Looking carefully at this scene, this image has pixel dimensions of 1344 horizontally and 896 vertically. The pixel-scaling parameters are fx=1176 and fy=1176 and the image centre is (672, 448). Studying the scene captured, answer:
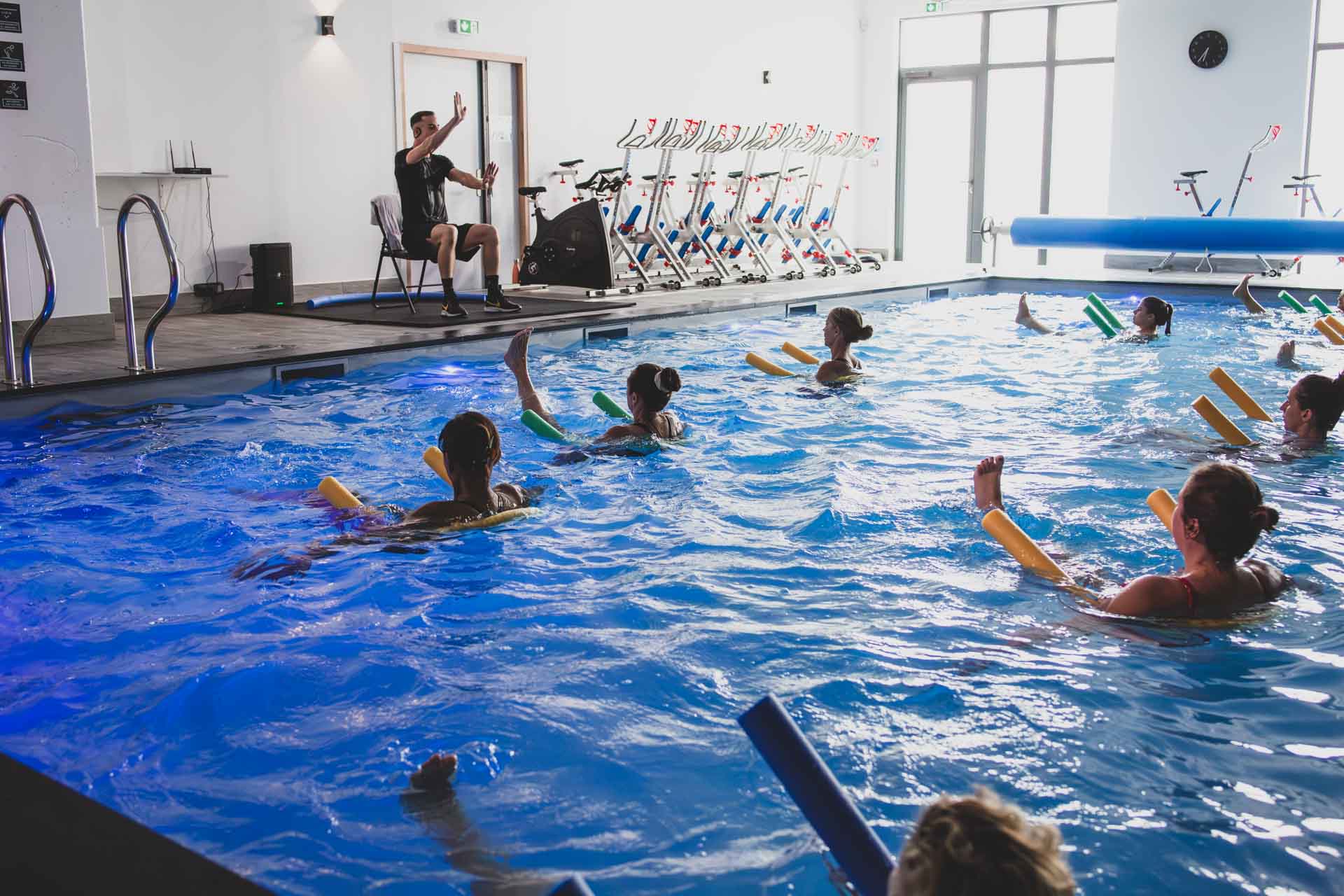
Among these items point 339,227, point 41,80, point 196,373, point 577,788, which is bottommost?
point 577,788

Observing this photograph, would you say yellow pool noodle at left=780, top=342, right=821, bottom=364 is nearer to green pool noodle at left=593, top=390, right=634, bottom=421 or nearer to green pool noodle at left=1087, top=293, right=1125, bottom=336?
green pool noodle at left=593, top=390, right=634, bottom=421

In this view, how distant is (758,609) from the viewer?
11.9ft

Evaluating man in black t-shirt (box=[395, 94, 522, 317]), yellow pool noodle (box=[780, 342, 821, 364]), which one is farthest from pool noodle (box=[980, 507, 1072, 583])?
man in black t-shirt (box=[395, 94, 522, 317])

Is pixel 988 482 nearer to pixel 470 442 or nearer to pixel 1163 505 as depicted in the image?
pixel 1163 505

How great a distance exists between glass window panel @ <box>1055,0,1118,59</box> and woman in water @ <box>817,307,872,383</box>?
11.2 m

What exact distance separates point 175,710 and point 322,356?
191 inches

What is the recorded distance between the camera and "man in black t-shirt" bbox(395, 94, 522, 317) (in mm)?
9109

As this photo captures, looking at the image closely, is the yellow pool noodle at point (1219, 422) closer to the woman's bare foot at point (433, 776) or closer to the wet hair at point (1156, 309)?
the wet hair at point (1156, 309)

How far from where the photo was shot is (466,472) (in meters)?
3.95

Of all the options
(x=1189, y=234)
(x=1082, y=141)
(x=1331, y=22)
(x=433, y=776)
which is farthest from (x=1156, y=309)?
(x=1082, y=141)

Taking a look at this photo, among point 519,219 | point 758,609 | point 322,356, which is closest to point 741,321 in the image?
point 519,219

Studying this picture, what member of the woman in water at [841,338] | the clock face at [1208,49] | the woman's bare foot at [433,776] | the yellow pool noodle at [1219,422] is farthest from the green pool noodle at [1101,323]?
the clock face at [1208,49]

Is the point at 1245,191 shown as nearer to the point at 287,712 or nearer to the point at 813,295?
the point at 813,295

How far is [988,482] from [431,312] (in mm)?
6988
